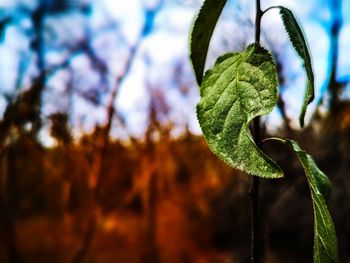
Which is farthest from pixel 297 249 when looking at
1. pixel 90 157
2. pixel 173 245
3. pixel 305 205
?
pixel 173 245

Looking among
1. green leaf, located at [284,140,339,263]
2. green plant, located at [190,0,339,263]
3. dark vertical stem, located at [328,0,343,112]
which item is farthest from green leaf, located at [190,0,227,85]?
dark vertical stem, located at [328,0,343,112]

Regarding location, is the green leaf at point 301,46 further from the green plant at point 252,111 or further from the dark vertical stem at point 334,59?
the dark vertical stem at point 334,59

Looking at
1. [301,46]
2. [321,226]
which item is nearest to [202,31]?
[301,46]

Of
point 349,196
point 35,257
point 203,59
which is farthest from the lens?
point 35,257

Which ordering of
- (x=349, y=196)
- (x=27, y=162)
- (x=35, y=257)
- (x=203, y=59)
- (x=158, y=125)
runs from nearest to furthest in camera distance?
(x=203, y=59), (x=349, y=196), (x=27, y=162), (x=158, y=125), (x=35, y=257)

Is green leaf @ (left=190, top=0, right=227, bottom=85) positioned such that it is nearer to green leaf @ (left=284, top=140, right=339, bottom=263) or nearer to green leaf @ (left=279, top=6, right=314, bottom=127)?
green leaf @ (left=279, top=6, right=314, bottom=127)

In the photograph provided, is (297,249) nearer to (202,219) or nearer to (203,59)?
(202,219)

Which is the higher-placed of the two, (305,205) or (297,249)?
(305,205)

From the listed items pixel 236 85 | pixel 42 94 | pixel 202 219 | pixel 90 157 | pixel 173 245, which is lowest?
pixel 173 245
